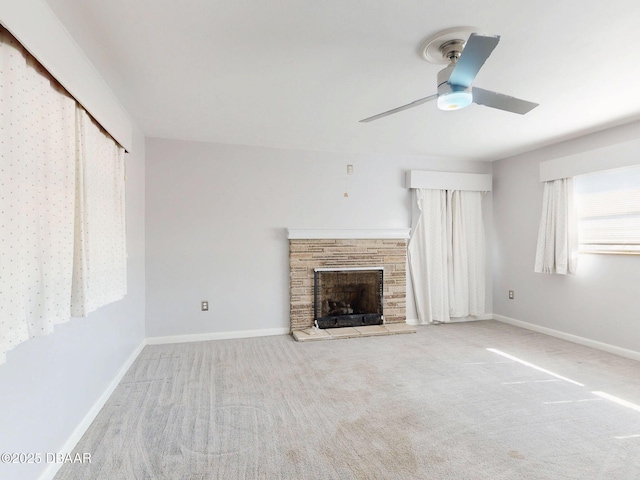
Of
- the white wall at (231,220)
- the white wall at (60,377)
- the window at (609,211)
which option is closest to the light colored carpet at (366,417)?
the white wall at (60,377)

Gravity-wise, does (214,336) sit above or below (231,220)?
below

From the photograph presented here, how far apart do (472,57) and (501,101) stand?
0.65 m

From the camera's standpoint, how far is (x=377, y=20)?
1791mm

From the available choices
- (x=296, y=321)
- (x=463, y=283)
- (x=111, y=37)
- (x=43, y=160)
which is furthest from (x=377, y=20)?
(x=463, y=283)

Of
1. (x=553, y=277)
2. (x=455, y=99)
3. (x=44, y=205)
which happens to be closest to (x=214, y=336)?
(x=44, y=205)

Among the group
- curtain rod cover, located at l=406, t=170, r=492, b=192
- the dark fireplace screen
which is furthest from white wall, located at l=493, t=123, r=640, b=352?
the dark fireplace screen

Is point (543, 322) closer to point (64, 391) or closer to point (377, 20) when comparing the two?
point (377, 20)

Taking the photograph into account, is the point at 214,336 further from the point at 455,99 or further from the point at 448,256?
the point at 455,99

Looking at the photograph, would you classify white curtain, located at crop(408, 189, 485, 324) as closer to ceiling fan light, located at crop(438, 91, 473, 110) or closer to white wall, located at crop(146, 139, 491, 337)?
white wall, located at crop(146, 139, 491, 337)

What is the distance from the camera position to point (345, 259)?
452cm

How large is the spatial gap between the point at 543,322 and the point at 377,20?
4251 mm

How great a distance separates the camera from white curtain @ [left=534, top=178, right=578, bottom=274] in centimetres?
396

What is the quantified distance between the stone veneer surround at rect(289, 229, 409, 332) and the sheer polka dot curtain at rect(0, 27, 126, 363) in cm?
230

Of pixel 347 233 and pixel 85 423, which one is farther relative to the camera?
pixel 347 233
